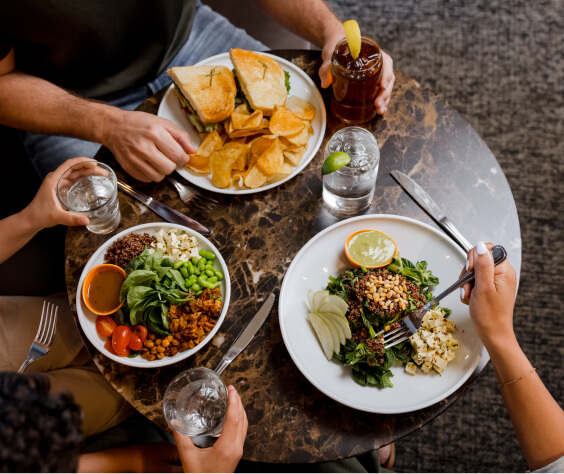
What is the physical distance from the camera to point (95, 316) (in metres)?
1.59

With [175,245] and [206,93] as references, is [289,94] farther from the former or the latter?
[175,245]

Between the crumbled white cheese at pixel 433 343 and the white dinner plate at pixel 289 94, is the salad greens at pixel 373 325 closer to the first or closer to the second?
Result: the crumbled white cheese at pixel 433 343

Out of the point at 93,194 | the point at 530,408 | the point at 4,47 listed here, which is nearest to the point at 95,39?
the point at 4,47

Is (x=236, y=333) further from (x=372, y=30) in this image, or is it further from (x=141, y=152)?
(x=372, y=30)

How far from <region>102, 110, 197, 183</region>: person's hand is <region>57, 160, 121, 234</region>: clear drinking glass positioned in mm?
108

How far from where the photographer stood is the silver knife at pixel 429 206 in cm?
165

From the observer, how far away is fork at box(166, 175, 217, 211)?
1.77 metres

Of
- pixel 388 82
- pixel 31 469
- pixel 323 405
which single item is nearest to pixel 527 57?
pixel 388 82

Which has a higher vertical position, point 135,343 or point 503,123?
point 503,123

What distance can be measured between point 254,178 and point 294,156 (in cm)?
17

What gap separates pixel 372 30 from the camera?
329cm

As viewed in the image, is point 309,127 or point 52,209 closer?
point 52,209

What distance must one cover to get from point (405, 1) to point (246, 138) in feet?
7.13

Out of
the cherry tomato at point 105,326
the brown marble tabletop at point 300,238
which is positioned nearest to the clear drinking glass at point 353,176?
the brown marble tabletop at point 300,238
